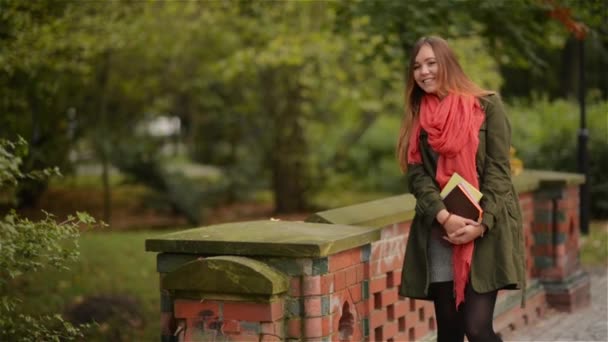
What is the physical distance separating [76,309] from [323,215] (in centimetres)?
552

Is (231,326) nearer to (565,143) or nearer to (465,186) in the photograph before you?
(465,186)

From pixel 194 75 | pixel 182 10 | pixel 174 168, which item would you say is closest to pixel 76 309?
pixel 182 10

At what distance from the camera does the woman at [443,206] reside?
15.4 feet

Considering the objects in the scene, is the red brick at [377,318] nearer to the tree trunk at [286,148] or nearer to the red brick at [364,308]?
the red brick at [364,308]

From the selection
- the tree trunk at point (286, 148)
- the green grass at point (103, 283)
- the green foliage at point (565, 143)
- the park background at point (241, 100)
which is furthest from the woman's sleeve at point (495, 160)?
the tree trunk at point (286, 148)

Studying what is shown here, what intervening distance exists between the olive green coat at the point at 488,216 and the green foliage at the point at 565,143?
1154 centimetres

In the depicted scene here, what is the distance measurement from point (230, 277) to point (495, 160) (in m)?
1.42

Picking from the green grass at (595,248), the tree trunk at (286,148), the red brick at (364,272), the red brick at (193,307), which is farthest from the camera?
the tree trunk at (286,148)

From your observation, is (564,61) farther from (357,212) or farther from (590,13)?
(357,212)

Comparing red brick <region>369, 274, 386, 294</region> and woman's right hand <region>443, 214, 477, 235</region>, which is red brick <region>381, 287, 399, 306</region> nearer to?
red brick <region>369, 274, 386, 294</region>

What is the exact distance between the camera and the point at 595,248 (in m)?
13.0

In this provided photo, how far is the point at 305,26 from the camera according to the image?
17094 millimetres

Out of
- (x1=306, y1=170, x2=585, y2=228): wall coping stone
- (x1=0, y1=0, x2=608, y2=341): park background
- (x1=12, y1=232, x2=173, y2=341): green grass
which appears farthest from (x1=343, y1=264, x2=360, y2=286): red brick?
(x1=12, y1=232, x2=173, y2=341): green grass

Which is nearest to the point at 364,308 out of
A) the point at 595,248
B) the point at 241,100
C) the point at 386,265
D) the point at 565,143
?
the point at 386,265
